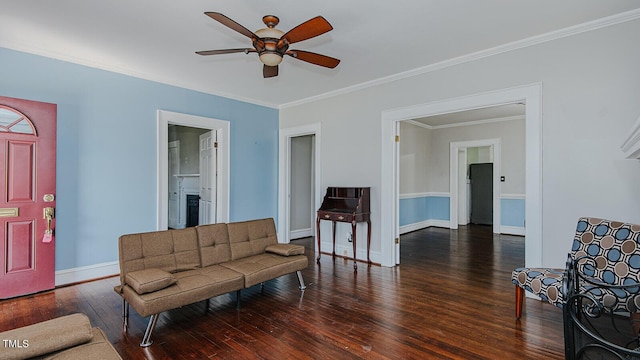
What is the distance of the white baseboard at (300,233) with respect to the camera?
21.0 feet

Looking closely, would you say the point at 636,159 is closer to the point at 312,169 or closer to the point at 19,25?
the point at 312,169

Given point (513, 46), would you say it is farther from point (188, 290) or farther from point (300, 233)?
point (300, 233)

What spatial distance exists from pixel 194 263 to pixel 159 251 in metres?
0.34

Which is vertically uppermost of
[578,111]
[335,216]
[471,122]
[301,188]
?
[471,122]

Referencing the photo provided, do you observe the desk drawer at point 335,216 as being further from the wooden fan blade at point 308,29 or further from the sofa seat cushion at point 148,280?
the wooden fan blade at point 308,29

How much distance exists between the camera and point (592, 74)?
2922 mm

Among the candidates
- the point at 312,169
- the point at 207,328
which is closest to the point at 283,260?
the point at 207,328

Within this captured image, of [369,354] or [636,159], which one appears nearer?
[369,354]

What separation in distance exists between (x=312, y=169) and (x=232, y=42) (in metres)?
3.85

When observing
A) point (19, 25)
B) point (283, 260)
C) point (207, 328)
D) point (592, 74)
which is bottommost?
point (207, 328)

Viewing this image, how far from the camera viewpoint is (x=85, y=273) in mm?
3754

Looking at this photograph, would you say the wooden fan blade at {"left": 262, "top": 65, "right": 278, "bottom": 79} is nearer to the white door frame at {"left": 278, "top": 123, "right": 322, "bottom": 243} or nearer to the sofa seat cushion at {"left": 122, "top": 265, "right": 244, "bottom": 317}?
the sofa seat cushion at {"left": 122, "top": 265, "right": 244, "bottom": 317}

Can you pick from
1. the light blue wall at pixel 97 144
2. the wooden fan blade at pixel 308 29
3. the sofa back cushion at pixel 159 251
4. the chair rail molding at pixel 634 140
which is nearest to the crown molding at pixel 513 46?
the chair rail molding at pixel 634 140

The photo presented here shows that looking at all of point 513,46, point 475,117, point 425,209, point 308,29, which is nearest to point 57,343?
point 308,29
